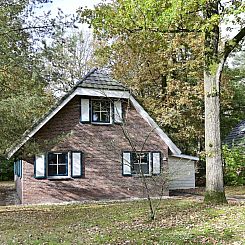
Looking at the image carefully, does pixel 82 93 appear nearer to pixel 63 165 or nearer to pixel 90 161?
pixel 90 161

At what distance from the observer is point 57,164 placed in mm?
16938

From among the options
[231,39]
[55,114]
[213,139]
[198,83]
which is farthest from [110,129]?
[198,83]

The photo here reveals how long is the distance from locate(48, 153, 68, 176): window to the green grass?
3588mm

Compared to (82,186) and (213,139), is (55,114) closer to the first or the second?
(82,186)

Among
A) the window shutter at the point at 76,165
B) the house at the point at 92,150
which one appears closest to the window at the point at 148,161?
the house at the point at 92,150

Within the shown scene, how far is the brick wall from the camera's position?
54.2 feet

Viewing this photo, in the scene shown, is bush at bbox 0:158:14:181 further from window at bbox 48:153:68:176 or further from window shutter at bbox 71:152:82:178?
window shutter at bbox 71:152:82:178

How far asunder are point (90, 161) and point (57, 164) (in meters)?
1.52

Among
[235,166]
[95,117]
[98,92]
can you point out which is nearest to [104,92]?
[98,92]

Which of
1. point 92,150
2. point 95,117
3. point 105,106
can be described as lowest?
point 92,150

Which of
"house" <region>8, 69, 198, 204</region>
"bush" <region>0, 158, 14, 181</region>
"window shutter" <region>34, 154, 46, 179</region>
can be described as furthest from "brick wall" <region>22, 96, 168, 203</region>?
"bush" <region>0, 158, 14, 181</region>

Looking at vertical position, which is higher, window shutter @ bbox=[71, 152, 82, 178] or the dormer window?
the dormer window

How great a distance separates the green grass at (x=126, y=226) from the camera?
26.1ft

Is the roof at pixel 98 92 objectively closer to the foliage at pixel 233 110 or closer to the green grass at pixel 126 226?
the green grass at pixel 126 226
